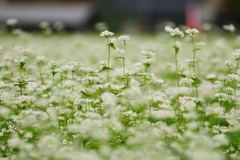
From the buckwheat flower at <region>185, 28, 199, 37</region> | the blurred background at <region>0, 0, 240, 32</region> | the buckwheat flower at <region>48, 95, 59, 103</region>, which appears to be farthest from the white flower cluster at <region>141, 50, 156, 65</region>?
the blurred background at <region>0, 0, 240, 32</region>

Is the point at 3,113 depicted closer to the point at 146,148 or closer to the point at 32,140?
the point at 32,140

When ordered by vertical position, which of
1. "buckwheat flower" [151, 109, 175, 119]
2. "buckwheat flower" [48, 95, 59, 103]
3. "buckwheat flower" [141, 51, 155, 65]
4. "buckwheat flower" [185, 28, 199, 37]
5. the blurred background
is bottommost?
"buckwheat flower" [151, 109, 175, 119]

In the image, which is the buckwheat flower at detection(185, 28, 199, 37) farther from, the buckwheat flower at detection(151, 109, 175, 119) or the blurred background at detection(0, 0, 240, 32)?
the blurred background at detection(0, 0, 240, 32)

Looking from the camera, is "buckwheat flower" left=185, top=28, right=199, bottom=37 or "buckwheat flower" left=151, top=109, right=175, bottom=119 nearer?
"buckwheat flower" left=151, top=109, right=175, bottom=119

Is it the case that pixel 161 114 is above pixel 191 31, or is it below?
below

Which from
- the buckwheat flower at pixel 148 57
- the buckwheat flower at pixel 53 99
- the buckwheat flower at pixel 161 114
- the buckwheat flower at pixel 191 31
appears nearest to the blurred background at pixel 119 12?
the buckwheat flower at pixel 191 31

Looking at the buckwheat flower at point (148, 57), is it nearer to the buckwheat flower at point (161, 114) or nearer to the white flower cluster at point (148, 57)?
the white flower cluster at point (148, 57)

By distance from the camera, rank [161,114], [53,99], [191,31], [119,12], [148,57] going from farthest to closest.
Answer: [119,12]
[148,57]
[191,31]
[53,99]
[161,114]

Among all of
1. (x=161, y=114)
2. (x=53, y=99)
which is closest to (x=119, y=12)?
(x=53, y=99)

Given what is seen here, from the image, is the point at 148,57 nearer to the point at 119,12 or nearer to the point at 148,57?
the point at 148,57
